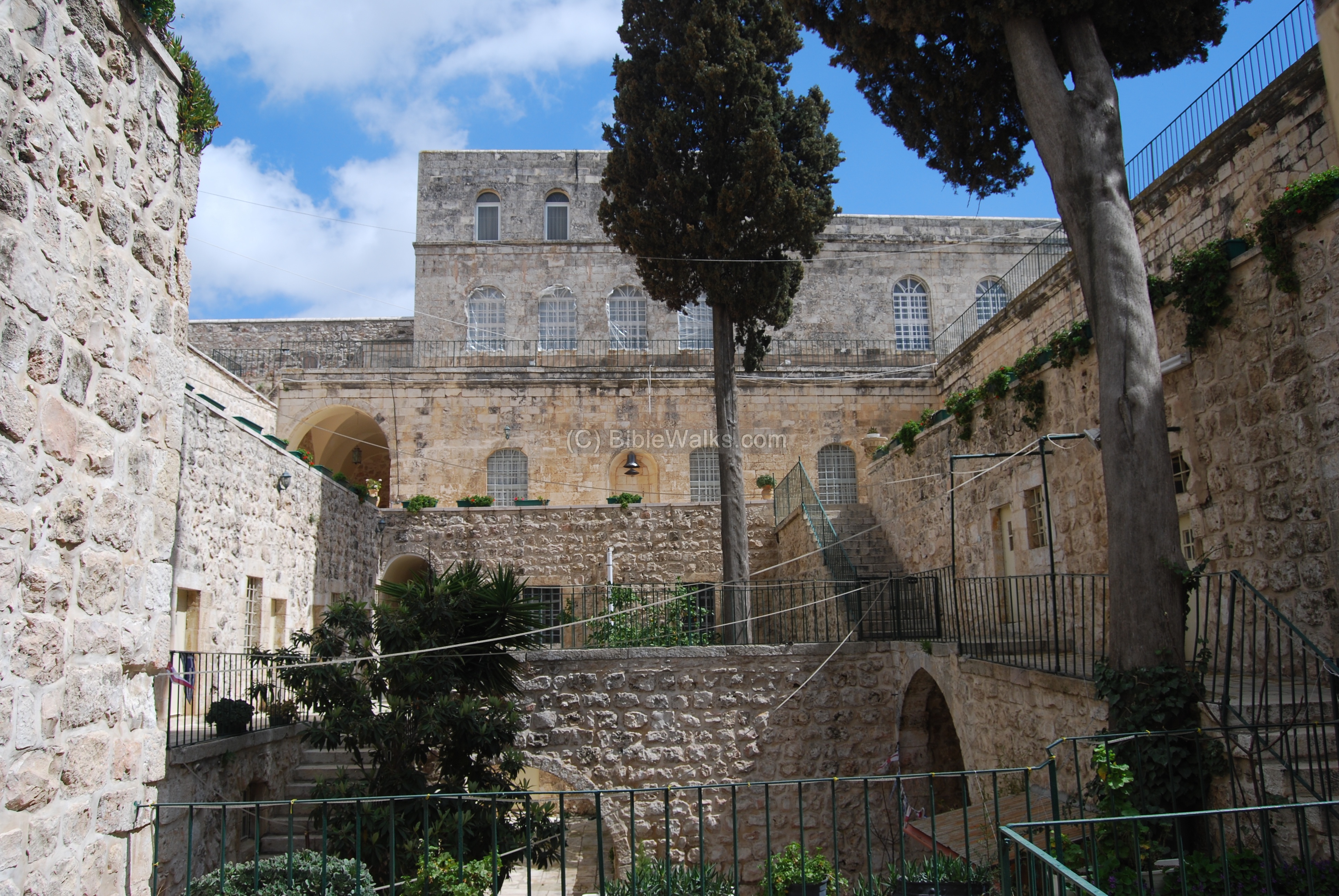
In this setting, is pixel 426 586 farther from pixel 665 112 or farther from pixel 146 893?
pixel 665 112

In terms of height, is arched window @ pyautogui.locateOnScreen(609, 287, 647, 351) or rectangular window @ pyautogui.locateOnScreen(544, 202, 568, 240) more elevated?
rectangular window @ pyautogui.locateOnScreen(544, 202, 568, 240)

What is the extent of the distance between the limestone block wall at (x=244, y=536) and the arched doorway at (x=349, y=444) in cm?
584

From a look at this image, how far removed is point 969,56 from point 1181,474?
4308mm

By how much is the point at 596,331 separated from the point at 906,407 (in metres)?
9.16

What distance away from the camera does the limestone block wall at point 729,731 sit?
11.1 metres

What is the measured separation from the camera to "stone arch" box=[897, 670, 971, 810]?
1127cm

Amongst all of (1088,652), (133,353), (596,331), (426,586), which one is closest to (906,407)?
(596,331)

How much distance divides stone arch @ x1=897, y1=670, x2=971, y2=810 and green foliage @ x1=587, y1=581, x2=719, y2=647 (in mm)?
2563

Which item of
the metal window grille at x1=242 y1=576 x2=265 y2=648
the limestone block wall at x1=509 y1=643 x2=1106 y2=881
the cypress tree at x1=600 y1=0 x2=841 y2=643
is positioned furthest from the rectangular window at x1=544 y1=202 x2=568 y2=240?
the limestone block wall at x1=509 y1=643 x2=1106 y2=881

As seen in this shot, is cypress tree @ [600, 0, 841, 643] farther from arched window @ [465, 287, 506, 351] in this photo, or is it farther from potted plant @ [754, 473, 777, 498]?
arched window @ [465, 287, 506, 351]

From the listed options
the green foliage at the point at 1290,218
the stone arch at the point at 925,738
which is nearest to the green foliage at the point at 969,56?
the green foliage at the point at 1290,218

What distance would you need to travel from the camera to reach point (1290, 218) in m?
Answer: 6.98

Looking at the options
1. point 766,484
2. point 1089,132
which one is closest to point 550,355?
point 766,484

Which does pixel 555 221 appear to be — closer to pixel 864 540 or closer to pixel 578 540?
pixel 578 540
